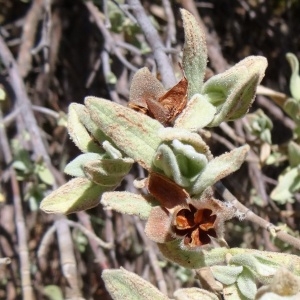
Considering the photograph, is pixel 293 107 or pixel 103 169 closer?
pixel 103 169

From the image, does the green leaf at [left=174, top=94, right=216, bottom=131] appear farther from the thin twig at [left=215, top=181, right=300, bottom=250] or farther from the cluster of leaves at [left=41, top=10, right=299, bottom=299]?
the thin twig at [left=215, top=181, right=300, bottom=250]

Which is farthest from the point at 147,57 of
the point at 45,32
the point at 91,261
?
the point at 91,261

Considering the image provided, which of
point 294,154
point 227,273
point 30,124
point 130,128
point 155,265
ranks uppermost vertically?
point 130,128

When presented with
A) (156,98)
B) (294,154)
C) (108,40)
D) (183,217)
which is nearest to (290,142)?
(294,154)

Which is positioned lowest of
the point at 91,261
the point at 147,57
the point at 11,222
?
the point at 91,261

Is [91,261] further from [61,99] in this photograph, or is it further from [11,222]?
[61,99]

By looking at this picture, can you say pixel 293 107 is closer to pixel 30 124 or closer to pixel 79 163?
pixel 30 124

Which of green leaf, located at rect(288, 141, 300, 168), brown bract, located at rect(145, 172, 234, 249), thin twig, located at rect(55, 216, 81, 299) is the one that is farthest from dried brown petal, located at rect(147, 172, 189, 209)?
green leaf, located at rect(288, 141, 300, 168)
